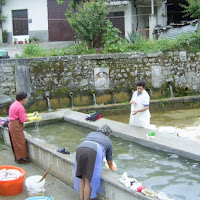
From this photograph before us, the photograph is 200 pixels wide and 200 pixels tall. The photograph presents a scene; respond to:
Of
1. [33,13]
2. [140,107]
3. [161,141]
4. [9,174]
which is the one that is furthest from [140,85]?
[33,13]

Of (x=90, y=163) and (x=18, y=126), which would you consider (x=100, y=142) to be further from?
(x=18, y=126)

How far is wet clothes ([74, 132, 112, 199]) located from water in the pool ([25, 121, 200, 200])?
1.14 metres

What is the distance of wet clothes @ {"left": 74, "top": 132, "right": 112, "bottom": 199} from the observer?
174 inches

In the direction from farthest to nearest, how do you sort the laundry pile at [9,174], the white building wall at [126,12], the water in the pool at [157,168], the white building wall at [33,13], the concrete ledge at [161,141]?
1. the white building wall at [33,13]
2. the white building wall at [126,12]
3. the concrete ledge at [161,141]
4. the laundry pile at [9,174]
5. the water in the pool at [157,168]

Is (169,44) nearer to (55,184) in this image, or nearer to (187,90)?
(187,90)

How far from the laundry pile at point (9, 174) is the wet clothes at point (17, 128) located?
1.14 meters

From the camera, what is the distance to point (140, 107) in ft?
23.6

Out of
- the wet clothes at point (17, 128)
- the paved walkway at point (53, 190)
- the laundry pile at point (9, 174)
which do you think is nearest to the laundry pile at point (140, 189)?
the paved walkway at point (53, 190)

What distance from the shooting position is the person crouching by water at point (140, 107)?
707 centimetres

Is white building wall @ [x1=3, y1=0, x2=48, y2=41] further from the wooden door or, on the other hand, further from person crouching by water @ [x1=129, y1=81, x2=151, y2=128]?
person crouching by water @ [x1=129, y1=81, x2=151, y2=128]

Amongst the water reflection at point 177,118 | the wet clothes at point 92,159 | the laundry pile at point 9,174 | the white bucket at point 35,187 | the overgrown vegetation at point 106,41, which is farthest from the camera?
the overgrown vegetation at point 106,41

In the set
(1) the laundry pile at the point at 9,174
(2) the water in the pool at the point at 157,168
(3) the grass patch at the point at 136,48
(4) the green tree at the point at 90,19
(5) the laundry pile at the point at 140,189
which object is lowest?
(2) the water in the pool at the point at 157,168

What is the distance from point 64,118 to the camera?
983cm

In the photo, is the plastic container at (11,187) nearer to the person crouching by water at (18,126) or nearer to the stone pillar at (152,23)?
the person crouching by water at (18,126)
